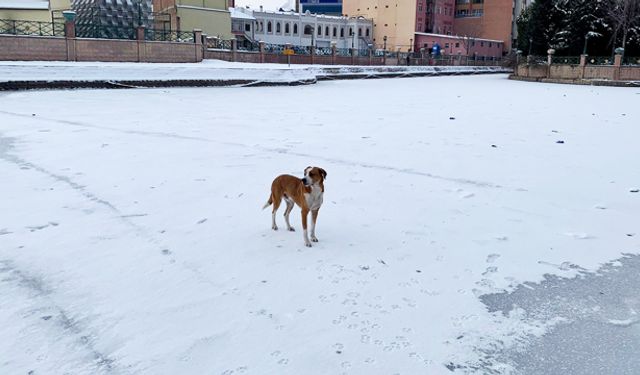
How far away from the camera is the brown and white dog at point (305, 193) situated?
14.6 feet

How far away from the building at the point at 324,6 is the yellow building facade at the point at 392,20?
5.41m

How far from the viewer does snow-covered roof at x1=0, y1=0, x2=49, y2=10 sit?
34.8 meters

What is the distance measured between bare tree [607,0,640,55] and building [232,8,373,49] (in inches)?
1087

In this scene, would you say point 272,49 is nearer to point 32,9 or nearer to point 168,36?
point 168,36

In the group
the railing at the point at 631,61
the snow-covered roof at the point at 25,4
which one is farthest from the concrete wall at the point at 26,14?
the railing at the point at 631,61

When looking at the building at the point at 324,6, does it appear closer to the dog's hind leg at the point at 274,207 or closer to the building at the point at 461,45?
the building at the point at 461,45

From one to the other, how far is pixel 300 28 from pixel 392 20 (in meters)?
13.1

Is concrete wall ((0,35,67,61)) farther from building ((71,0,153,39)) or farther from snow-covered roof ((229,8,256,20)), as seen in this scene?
snow-covered roof ((229,8,256,20))

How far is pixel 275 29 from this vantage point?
Answer: 215ft

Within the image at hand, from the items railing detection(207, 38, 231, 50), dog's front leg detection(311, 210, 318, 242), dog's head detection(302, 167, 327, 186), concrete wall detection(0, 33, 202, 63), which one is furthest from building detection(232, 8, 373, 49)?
dog's head detection(302, 167, 327, 186)

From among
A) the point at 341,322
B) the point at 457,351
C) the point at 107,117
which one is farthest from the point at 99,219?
the point at 107,117

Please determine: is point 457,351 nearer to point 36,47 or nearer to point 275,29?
point 36,47

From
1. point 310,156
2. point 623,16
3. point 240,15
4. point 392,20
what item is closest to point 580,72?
point 623,16

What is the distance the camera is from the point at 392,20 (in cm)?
7088
